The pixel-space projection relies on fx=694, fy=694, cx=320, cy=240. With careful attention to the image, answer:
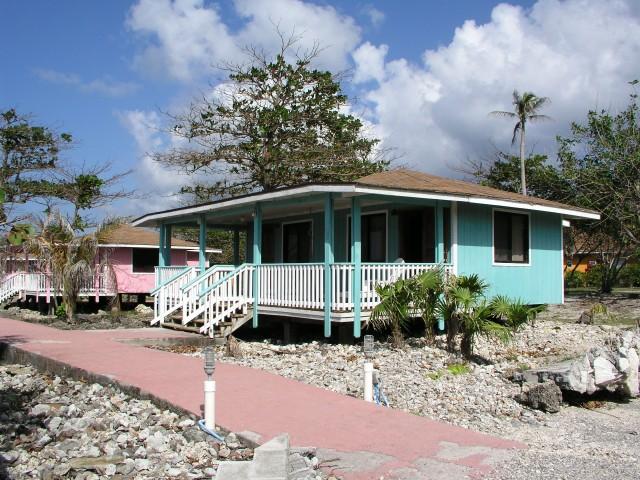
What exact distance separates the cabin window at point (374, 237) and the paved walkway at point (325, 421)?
6.81 metres

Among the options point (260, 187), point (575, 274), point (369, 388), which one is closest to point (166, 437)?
point (369, 388)

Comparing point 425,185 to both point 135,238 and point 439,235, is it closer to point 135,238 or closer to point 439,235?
point 439,235

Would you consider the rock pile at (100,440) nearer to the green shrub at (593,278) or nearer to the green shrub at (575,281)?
the green shrub at (575,281)

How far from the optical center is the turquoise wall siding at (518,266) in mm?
16641

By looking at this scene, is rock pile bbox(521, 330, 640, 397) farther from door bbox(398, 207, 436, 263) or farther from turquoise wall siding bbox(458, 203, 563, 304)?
door bbox(398, 207, 436, 263)

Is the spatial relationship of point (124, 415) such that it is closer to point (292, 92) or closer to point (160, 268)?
point (160, 268)

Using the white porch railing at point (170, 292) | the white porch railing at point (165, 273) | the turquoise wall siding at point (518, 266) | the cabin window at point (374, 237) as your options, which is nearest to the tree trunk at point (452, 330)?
the turquoise wall siding at point (518, 266)

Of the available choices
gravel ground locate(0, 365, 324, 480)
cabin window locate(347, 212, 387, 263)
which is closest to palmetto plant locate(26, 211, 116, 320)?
cabin window locate(347, 212, 387, 263)

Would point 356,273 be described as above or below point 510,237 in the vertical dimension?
below

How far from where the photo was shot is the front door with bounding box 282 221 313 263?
20.3 metres

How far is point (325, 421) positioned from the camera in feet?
25.7

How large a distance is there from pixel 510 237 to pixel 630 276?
38139 mm

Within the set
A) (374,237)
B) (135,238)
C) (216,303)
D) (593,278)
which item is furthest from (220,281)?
(593,278)

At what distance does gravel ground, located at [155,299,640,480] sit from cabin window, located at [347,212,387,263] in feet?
10.4
